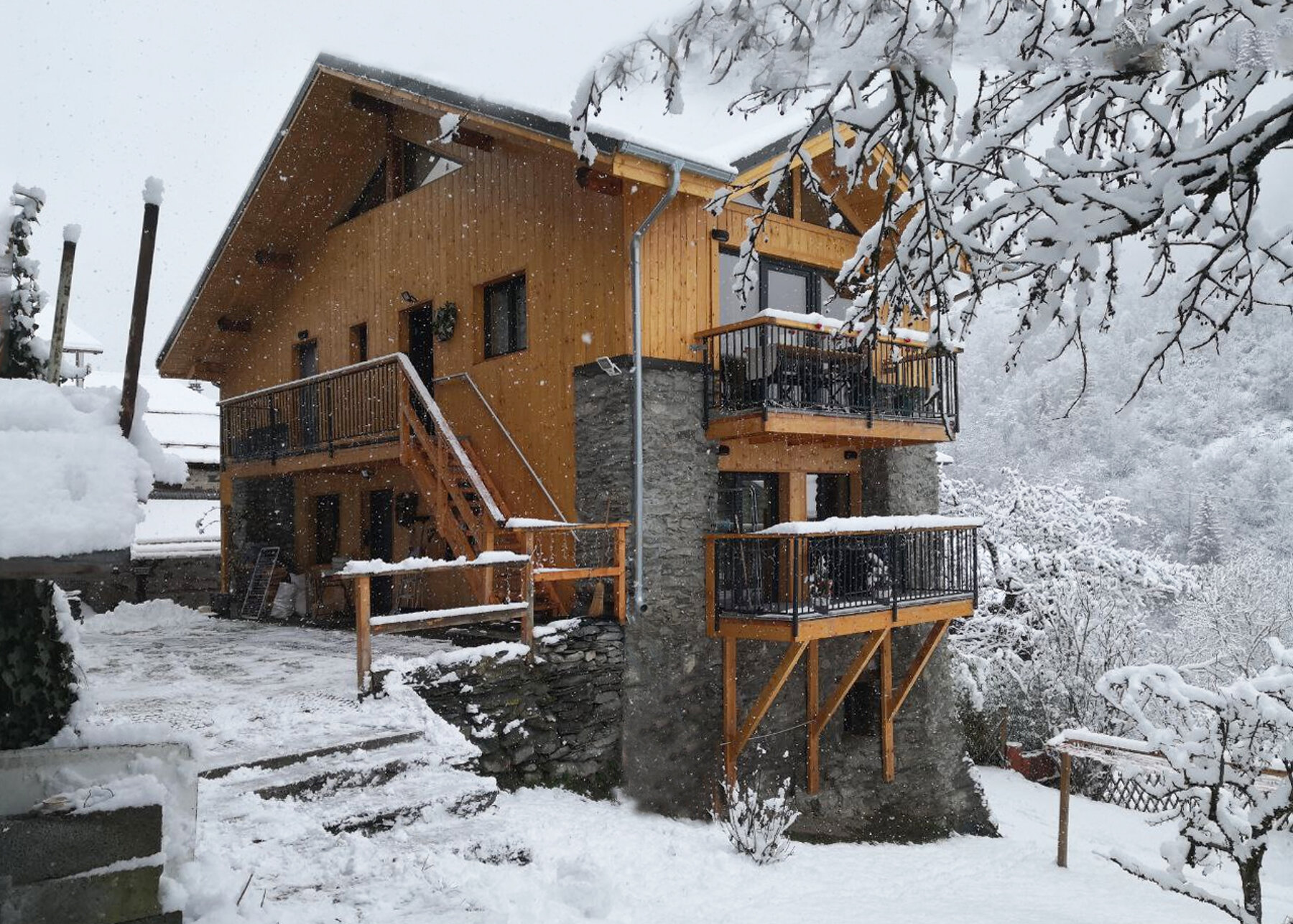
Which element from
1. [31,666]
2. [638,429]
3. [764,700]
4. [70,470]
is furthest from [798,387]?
[70,470]

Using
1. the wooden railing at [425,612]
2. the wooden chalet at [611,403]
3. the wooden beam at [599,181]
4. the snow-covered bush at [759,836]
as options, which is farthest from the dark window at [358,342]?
the snow-covered bush at [759,836]

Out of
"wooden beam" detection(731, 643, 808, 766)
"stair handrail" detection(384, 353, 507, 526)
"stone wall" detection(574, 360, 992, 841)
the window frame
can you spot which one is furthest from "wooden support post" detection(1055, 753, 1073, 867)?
the window frame

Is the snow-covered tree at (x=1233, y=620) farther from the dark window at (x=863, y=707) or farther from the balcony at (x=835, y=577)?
the balcony at (x=835, y=577)

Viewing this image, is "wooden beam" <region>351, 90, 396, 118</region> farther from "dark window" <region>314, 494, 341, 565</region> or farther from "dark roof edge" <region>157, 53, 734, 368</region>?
"dark window" <region>314, 494, 341, 565</region>

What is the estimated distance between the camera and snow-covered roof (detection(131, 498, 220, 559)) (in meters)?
21.0

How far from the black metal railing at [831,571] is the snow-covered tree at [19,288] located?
26.3 ft

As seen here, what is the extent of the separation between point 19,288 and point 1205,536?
60.5 meters

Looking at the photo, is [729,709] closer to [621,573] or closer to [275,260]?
[621,573]

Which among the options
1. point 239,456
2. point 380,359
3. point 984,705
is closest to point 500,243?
point 380,359

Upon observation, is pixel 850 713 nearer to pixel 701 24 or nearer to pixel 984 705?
pixel 984 705

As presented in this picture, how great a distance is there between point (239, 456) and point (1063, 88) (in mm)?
15204

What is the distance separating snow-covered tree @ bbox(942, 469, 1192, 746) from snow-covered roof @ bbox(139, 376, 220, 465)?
68.9ft

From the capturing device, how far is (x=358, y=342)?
52.9 feet

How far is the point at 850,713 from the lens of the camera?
550 inches
